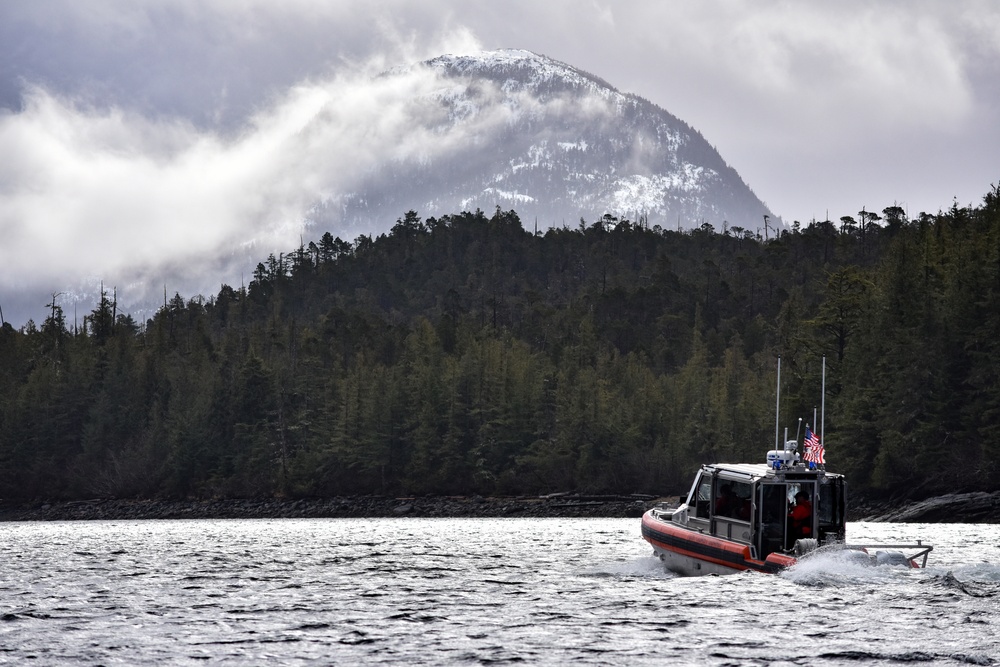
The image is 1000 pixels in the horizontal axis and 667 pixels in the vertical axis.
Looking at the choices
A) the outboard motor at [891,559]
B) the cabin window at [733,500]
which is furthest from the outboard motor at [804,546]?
the outboard motor at [891,559]

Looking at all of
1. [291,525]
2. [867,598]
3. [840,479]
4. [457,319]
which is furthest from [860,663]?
[457,319]

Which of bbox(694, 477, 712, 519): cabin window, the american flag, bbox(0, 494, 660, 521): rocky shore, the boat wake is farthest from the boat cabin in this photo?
bbox(0, 494, 660, 521): rocky shore

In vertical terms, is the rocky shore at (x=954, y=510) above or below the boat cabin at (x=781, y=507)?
below

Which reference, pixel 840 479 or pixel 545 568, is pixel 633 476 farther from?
pixel 840 479

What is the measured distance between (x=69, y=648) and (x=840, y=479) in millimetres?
20422

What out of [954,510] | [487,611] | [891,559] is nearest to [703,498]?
[891,559]

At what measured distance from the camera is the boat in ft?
102

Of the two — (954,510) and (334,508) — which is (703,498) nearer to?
(954,510)

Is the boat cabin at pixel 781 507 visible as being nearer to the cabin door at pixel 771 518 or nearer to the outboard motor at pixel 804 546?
the cabin door at pixel 771 518

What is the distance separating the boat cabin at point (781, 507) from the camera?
102 ft

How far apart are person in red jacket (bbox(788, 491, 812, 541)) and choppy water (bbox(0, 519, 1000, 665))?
3.68 feet

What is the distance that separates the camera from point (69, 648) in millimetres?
25234

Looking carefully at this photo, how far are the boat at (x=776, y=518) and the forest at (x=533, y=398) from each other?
50.9 m

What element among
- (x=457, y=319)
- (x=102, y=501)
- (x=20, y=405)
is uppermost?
(x=457, y=319)
